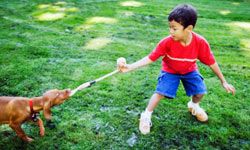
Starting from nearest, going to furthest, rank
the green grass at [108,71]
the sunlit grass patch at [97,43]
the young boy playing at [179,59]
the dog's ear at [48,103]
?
the dog's ear at [48,103] < the young boy playing at [179,59] < the green grass at [108,71] < the sunlit grass patch at [97,43]

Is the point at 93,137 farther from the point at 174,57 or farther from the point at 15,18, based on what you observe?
the point at 15,18

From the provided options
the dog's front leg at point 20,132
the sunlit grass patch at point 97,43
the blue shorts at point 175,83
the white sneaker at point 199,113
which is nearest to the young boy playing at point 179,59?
the blue shorts at point 175,83

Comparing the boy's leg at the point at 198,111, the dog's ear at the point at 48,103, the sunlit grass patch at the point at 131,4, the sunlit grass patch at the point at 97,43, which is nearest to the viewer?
the dog's ear at the point at 48,103

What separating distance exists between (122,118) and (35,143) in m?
1.03

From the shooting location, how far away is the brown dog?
112 inches

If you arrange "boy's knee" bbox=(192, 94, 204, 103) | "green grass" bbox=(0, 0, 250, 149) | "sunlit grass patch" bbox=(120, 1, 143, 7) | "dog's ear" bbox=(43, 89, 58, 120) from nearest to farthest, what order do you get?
"dog's ear" bbox=(43, 89, 58, 120) → "green grass" bbox=(0, 0, 250, 149) → "boy's knee" bbox=(192, 94, 204, 103) → "sunlit grass patch" bbox=(120, 1, 143, 7)

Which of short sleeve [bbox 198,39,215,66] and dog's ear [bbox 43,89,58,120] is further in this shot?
short sleeve [bbox 198,39,215,66]

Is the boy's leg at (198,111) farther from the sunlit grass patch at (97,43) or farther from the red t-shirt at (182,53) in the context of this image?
the sunlit grass patch at (97,43)

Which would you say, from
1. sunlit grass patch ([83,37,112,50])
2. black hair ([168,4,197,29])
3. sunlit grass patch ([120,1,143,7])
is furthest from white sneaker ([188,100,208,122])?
sunlit grass patch ([120,1,143,7])

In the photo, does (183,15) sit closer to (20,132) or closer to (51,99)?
(51,99)

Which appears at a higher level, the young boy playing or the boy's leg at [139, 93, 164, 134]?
the young boy playing

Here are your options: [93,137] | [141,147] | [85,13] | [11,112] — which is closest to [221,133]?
[141,147]

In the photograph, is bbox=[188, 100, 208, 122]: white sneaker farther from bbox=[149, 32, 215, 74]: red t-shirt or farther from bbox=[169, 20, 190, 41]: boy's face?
bbox=[169, 20, 190, 41]: boy's face

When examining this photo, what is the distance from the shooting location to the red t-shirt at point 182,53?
3.21m
